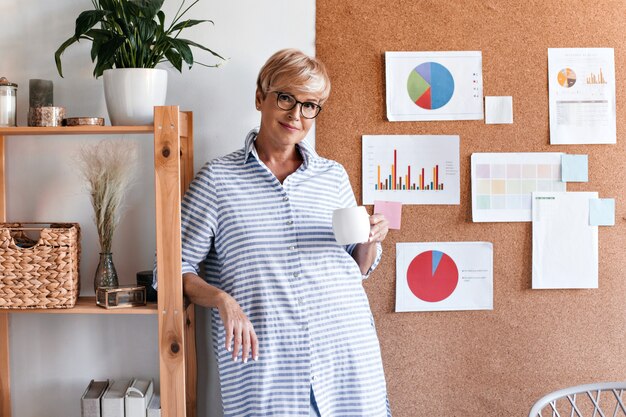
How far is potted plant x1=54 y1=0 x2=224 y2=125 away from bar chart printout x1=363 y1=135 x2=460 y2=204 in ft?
2.05

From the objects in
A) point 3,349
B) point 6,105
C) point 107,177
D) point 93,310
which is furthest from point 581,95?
point 3,349

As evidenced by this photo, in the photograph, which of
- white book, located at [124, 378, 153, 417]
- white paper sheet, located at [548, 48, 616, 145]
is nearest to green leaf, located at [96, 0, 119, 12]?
white book, located at [124, 378, 153, 417]

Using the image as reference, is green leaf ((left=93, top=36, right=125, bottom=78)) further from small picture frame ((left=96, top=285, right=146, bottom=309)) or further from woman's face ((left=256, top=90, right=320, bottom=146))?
small picture frame ((left=96, top=285, right=146, bottom=309))

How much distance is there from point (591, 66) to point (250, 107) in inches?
40.8

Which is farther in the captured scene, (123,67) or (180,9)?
(180,9)

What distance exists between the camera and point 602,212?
6.59ft

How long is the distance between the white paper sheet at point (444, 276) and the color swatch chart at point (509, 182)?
0.11 metres

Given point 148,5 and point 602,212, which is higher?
point 148,5

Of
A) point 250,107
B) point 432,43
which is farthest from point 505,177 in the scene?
point 250,107

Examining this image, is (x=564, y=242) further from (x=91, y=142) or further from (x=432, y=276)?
(x=91, y=142)

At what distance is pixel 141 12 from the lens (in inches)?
63.4

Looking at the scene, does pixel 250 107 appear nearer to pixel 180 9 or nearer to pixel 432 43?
pixel 180 9

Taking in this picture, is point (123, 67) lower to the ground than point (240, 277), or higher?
higher

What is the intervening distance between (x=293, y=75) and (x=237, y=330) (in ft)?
2.01
